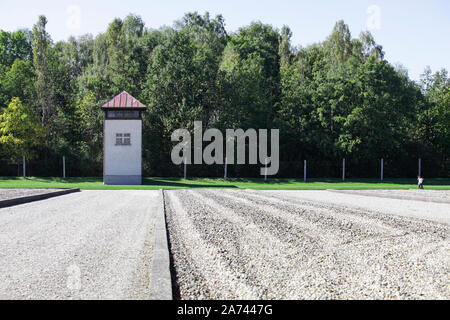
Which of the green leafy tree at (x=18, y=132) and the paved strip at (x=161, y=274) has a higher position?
the green leafy tree at (x=18, y=132)

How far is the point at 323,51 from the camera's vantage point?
49.1 metres

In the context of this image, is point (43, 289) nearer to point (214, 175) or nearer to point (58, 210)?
point (58, 210)

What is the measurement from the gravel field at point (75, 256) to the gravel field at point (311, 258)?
0.60 m

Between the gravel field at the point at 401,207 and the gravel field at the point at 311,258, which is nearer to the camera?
the gravel field at the point at 311,258

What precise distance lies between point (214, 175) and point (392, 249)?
30057mm

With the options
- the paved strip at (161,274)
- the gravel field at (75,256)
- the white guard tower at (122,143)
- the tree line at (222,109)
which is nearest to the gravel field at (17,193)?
the gravel field at (75,256)

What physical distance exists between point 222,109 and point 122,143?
39.4 feet

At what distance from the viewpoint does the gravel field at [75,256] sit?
413 centimetres

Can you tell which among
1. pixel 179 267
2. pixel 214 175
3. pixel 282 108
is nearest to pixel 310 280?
pixel 179 267

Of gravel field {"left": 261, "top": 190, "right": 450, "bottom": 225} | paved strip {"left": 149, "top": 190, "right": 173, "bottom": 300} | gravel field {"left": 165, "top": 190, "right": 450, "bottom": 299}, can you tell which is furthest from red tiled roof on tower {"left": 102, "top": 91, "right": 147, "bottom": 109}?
paved strip {"left": 149, "top": 190, "right": 173, "bottom": 300}

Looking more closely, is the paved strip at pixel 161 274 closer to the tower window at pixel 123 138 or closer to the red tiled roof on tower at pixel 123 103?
the tower window at pixel 123 138

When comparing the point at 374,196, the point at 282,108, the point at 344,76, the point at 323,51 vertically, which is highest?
the point at 323,51

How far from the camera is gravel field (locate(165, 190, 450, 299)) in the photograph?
4160 mm

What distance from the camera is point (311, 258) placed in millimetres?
5445
